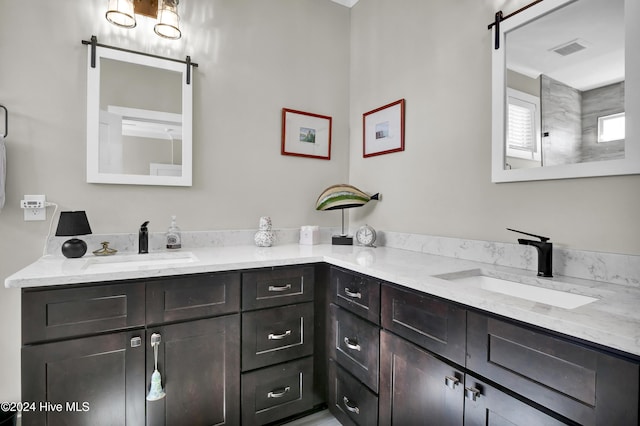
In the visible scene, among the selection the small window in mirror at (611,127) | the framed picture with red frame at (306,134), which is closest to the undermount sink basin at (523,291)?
the small window in mirror at (611,127)

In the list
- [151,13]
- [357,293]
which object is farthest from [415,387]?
[151,13]

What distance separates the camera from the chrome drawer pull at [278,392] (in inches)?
68.4

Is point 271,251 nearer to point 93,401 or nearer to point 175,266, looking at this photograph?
point 175,266

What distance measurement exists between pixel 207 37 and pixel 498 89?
1849 millimetres

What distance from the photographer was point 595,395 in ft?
2.60

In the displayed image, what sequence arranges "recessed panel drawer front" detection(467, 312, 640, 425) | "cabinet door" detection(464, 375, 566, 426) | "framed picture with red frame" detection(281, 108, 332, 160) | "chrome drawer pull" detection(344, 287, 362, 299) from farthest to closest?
"framed picture with red frame" detection(281, 108, 332, 160), "chrome drawer pull" detection(344, 287, 362, 299), "cabinet door" detection(464, 375, 566, 426), "recessed panel drawer front" detection(467, 312, 640, 425)

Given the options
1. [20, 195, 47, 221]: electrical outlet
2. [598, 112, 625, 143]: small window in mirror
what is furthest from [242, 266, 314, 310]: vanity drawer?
[598, 112, 625, 143]: small window in mirror

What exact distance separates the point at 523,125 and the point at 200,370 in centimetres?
191

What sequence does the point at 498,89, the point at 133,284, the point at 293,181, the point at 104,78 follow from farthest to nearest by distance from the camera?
the point at 293,181
the point at 104,78
the point at 498,89
the point at 133,284

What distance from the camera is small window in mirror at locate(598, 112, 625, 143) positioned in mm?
1245

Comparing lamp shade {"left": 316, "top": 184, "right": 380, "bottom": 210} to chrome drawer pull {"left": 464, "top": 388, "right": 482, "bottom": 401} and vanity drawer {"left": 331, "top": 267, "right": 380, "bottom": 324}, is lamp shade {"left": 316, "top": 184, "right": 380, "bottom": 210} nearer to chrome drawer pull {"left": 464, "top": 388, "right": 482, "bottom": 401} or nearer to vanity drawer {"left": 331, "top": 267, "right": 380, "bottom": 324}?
vanity drawer {"left": 331, "top": 267, "right": 380, "bottom": 324}

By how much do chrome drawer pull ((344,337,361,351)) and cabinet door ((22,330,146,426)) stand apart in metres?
0.95

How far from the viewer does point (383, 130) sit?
239cm

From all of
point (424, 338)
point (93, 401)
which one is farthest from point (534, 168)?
point (93, 401)
